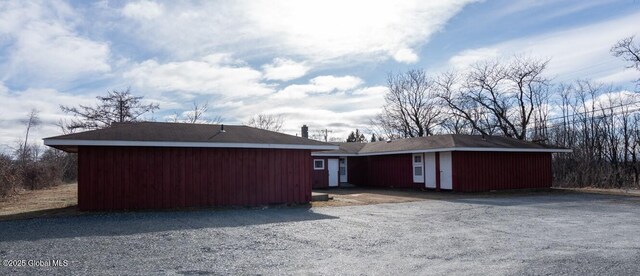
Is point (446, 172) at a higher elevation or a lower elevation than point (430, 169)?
lower

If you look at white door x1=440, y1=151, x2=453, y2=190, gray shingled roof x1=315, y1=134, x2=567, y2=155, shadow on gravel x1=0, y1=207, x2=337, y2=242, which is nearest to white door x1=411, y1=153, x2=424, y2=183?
gray shingled roof x1=315, y1=134, x2=567, y2=155

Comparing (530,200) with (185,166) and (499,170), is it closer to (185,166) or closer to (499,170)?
(499,170)

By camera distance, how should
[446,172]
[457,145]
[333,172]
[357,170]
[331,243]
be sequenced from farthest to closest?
[357,170] → [333,172] → [446,172] → [457,145] → [331,243]

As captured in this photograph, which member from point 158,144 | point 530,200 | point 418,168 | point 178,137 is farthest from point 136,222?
point 418,168

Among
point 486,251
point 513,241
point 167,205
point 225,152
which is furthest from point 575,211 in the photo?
point 167,205

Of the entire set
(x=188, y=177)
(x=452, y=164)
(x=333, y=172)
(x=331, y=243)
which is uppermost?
(x=452, y=164)

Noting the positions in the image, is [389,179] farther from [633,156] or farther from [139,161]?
[633,156]

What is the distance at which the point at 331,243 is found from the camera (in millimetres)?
8125

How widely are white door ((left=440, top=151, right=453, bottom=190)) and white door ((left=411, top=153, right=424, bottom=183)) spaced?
1514mm

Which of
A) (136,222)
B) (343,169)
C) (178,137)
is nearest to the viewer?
(136,222)

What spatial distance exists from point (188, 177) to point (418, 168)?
13.4 m

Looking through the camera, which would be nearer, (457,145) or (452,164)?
(457,145)

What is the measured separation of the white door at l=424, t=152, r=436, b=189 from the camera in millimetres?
22672

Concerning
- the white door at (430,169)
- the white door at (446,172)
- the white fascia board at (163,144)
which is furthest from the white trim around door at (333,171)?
the white fascia board at (163,144)
